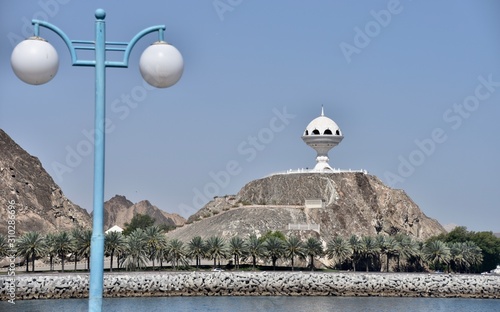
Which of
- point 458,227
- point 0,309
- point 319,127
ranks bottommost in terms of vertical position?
point 0,309

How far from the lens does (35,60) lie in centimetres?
1046

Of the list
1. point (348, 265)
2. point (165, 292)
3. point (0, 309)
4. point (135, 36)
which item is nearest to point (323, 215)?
point (348, 265)

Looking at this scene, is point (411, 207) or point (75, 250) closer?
point (75, 250)

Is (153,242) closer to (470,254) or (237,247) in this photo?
(237,247)

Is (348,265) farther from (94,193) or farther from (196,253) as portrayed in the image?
(94,193)

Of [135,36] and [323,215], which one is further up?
[323,215]

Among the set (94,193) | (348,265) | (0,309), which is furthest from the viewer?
(348,265)

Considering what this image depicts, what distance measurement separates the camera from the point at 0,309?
64.0 m

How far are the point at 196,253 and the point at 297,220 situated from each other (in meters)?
30.5

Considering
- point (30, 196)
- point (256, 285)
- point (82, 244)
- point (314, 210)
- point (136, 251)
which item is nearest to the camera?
point (82, 244)

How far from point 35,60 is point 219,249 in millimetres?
76274

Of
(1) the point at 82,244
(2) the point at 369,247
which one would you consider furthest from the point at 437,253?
(1) the point at 82,244

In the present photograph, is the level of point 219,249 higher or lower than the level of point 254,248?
lower

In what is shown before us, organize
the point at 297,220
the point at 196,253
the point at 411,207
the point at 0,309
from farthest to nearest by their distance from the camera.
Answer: the point at 411,207 < the point at 297,220 < the point at 196,253 < the point at 0,309
